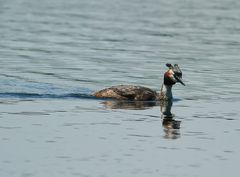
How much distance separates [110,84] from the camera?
37.1 m

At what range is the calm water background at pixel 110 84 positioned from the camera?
2259 centimetres

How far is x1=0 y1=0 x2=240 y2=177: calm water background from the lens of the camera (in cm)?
2259

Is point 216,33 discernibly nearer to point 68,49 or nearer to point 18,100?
point 68,49

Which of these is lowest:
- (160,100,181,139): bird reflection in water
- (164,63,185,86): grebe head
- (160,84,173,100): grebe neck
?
(160,100,181,139): bird reflection in water

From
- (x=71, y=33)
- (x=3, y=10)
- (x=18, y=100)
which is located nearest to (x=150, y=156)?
(x=18, y=100)

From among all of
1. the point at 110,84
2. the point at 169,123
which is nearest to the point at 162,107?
the point at 169,123

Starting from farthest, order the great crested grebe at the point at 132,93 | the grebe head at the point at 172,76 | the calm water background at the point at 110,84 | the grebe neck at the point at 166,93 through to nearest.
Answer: the grebe head at the point at 172,76, the grebe neck at the point at 166,93, the great crested grebe at the point at 132,93, the calm water background at the point at 110,84

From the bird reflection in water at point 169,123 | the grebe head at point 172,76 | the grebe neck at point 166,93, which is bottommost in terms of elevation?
the bird reflection in water at point 169,123

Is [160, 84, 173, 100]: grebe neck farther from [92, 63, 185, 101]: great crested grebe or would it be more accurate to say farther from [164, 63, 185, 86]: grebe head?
[164, 63, 185, 86]: grebe head

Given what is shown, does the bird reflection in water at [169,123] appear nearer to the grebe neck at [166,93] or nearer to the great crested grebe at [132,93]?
the grebe neck at [166,93]

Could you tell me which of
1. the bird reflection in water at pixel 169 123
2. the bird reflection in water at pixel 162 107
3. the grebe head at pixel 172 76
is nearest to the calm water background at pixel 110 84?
the bird reflection in water at pixel 169 123

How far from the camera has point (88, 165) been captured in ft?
72.0

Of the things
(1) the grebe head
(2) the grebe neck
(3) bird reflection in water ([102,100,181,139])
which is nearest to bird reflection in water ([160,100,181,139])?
(3) bird reflection in water ([102,100,181,139])

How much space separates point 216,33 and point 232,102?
26.9 meters
